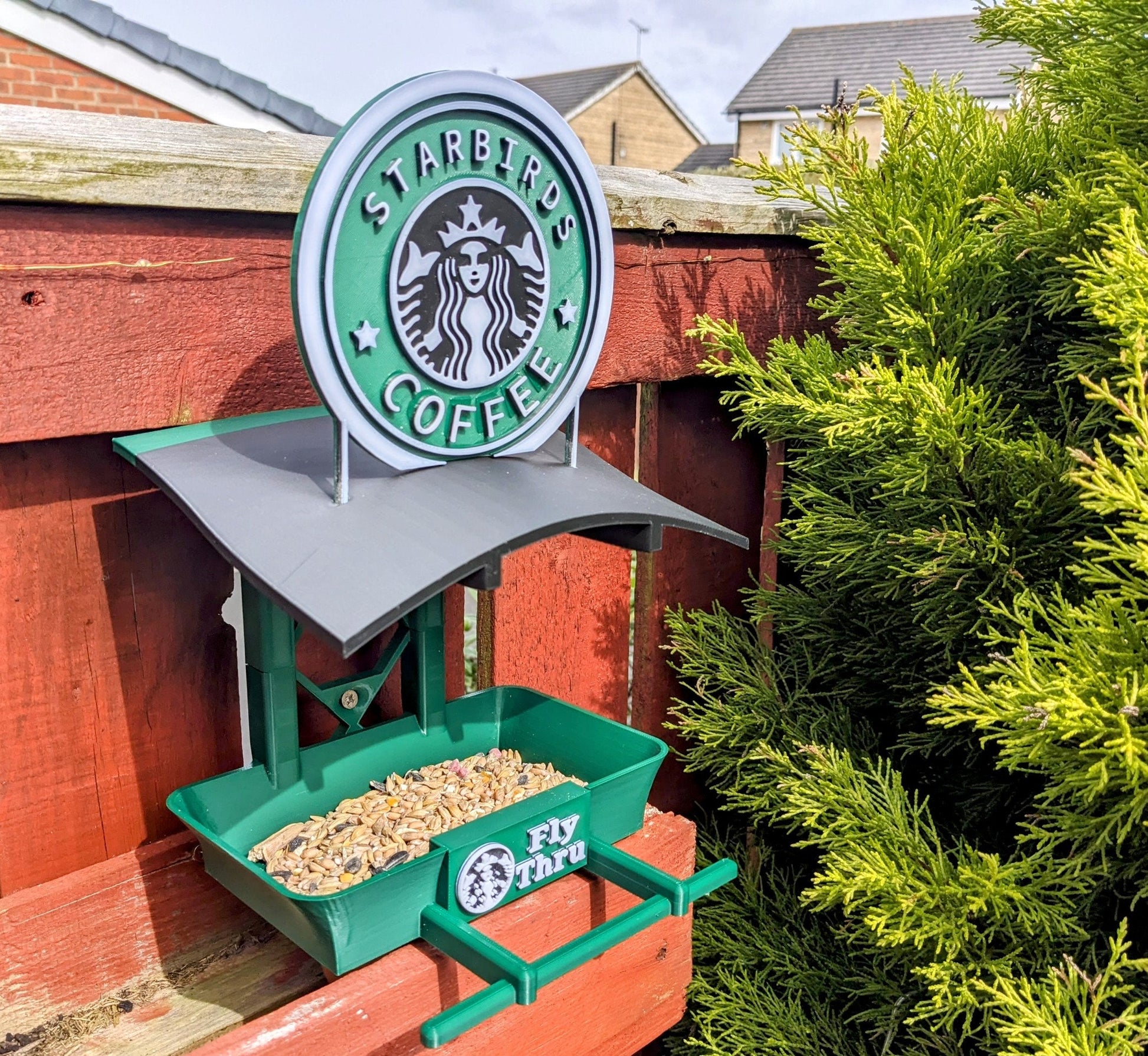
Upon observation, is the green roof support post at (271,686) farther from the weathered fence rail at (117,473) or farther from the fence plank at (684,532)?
the fence plank at (684,532)

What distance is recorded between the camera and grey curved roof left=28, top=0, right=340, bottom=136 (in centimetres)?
489

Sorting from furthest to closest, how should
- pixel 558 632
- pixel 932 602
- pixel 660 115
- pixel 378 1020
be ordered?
1. pixel 660 115
2. pixel 558 632
3. pixel 932 602
4. pixel 378 1020

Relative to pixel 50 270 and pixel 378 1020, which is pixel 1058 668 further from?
pixel 50 270

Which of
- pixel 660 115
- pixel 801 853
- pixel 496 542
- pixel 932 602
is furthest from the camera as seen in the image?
pixel 660 115

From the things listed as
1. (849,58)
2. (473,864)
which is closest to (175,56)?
→ (473,864)

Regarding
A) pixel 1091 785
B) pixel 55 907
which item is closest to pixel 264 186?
pixel 55 907

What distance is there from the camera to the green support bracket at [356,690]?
1.31 m

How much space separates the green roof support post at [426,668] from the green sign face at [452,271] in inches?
12.2

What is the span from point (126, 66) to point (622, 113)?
27028mm

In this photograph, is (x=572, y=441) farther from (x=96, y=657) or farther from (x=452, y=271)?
(x=96, y=657)

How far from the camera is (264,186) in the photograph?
1196mm

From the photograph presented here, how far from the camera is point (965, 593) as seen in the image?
1472 mm

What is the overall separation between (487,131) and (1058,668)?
2.94 ft

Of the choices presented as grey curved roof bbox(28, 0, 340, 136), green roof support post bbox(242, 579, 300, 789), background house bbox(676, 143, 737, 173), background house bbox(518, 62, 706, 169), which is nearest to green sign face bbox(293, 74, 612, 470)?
green roof support post bbox(242, 579, 300, 789)
